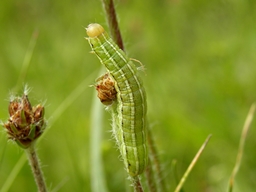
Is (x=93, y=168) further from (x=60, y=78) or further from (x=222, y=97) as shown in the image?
(x=60, y=78)

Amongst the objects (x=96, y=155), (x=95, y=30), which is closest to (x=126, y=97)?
(x=95, y=30)

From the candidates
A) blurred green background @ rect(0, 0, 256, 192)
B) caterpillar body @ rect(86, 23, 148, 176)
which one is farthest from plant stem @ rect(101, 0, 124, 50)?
blurred green background @ rect(0, 0, 256, 192)

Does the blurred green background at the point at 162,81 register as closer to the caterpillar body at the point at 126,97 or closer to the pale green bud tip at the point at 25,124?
the pale green bud tip at the point at 25,124

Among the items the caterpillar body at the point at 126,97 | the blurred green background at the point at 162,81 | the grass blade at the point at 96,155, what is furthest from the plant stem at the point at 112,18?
the grass blade at the point at 96,155

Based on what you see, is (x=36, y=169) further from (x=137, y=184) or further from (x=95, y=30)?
(x=95, y=30)

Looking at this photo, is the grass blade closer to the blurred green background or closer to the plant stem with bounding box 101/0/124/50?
the blurred green background
